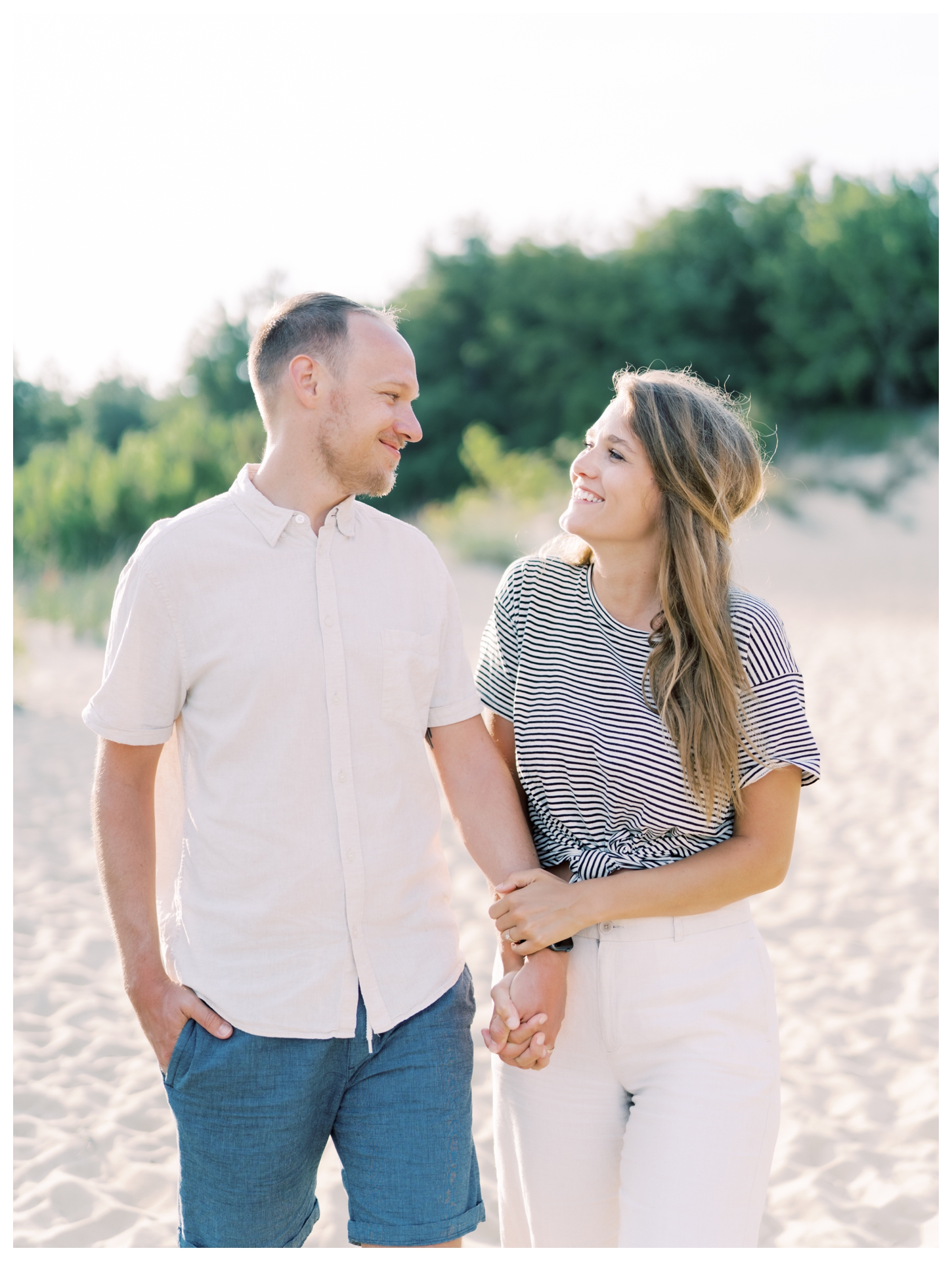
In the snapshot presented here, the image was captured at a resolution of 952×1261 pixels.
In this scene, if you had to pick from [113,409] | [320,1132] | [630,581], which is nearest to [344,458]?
[630,581]

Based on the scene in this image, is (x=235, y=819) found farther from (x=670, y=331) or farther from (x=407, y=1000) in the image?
(x=670, y=331)

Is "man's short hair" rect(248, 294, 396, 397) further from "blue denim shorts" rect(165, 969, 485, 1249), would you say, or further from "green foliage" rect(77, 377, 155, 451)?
"green foliage" rect(77, 377, 155, 451)

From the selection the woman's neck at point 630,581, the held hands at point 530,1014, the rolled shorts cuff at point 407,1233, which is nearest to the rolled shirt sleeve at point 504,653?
the woman's neck at point 630,581

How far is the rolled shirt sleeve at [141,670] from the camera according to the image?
6.75 feet

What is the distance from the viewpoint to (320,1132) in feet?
7.01

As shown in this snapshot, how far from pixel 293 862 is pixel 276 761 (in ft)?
0.64

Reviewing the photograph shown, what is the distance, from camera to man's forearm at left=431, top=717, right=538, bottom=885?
7.67 feet

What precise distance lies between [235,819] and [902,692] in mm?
10123

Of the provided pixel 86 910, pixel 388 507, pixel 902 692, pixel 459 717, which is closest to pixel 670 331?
pixel 388 507

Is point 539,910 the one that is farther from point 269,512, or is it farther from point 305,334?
point 305,334

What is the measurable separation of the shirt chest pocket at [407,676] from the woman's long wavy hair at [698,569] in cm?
46

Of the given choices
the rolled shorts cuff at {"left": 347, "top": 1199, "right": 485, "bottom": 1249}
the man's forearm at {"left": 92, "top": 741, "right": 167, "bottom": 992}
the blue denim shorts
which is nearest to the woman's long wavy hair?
the blue denim shorts

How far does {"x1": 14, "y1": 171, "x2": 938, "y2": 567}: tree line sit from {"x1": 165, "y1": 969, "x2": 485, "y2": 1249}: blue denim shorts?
18.6 m

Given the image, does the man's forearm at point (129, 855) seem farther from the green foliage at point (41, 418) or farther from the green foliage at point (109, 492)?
the green foliage at point (41, 418)
